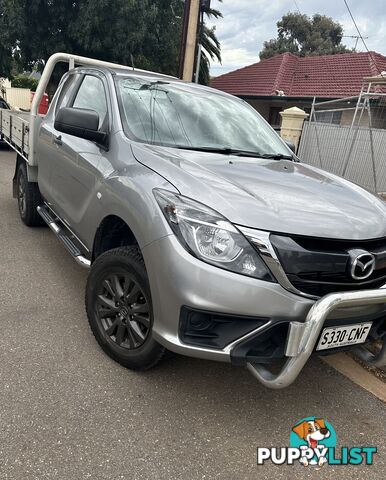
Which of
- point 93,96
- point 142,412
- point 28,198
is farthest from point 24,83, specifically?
point 142,412

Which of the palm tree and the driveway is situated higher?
the palm tree

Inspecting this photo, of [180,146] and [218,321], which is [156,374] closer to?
[218,321]

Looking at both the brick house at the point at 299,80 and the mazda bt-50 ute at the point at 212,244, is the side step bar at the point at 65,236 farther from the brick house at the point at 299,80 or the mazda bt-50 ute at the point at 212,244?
the brick house at the point at 299,80

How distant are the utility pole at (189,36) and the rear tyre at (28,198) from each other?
588 cm

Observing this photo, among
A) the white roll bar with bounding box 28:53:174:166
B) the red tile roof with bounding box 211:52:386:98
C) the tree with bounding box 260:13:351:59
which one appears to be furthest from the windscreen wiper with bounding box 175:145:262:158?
the tree with bounding box 260:13:351:59

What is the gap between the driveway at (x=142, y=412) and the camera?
210 centimetres

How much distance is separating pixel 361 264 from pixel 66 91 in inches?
134

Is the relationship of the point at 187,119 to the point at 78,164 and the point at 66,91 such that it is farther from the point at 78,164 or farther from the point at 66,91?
the point at 66,91

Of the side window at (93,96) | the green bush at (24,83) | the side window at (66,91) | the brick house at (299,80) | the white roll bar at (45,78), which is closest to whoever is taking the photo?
the side window at (93,96)

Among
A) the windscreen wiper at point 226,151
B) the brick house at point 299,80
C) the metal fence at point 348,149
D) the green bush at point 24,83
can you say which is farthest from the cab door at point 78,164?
the green bush at point 24,83

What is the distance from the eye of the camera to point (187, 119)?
3.38 m

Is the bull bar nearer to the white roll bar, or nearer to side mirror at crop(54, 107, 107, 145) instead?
side mirror at crop(54, 107, 107, 145)

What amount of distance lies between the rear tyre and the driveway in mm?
2044

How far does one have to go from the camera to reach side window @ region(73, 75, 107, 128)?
11.2ft
